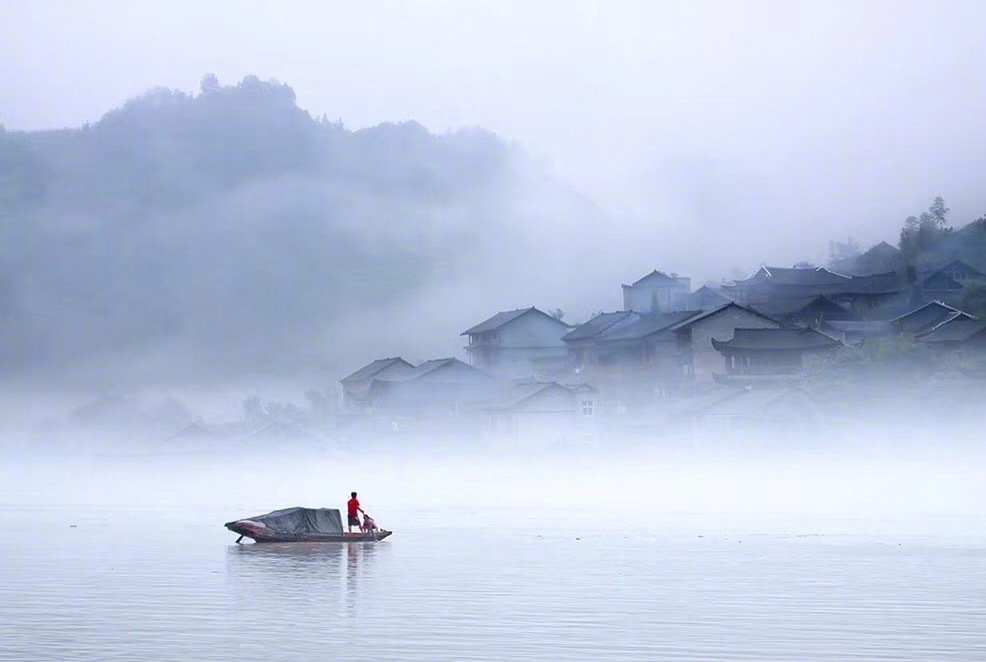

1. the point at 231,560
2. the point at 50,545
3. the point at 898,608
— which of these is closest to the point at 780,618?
the point at 898,608

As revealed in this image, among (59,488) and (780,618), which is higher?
(59,488)

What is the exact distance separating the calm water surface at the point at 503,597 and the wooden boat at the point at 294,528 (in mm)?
448

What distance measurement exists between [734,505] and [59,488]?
5203 cm

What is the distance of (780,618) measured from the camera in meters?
22.7

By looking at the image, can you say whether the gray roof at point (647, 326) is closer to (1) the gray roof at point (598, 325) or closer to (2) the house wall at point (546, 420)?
(1) the gray roof at point (598, 325)

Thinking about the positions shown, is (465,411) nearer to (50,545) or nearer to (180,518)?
(180,518)

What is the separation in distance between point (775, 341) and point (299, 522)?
148 feet

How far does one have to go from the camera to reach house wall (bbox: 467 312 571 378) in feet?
313

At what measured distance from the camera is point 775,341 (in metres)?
78.1

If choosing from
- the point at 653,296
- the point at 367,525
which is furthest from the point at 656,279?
the point at 367,525

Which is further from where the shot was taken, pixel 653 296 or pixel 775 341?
pixel 653 296

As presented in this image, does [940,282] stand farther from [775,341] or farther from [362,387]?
[362,387]

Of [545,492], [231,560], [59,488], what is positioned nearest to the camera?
[231,560]

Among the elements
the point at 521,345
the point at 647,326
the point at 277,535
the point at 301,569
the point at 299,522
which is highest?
the point at 521,345
